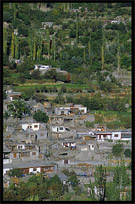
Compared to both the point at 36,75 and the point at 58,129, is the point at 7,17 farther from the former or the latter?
the point at 58,129

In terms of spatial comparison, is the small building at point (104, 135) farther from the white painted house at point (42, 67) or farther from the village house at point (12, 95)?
the white painted house at point (42, 67)

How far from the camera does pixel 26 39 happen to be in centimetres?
2527

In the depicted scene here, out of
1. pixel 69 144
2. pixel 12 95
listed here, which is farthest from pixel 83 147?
pixel 12 95

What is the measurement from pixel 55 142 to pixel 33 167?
2.03m

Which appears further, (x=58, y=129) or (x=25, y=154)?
(x=58, y=129)

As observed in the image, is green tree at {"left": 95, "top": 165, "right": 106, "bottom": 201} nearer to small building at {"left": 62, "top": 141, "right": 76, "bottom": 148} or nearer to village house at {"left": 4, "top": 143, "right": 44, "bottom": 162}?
village house at {"left": 4, "top": 143, "right": 44, "bottom": 162}

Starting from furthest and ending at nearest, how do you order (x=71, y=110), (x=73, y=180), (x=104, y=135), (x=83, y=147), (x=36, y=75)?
(x=36, y=75) < (x=71, y=110) < (x=104, y=135) < (x=83, y=147) < (x=73, y=180)

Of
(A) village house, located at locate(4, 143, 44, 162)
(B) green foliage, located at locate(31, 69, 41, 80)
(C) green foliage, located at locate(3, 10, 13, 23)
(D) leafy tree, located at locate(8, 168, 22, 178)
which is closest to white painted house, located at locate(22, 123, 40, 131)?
(A) village house, located at locate(4, 143, 44, 162)

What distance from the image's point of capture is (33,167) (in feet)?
34.5

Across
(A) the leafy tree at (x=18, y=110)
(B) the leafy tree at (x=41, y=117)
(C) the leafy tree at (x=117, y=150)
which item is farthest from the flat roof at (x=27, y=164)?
(A) the leafy tree at (x=18, y=110)

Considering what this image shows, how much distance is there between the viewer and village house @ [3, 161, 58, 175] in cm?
1046

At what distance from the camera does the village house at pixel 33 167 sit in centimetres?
1046

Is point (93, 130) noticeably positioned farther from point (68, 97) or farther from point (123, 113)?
point (68, 97)

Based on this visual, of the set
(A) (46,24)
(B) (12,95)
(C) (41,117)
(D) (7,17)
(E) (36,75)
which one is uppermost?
(D) (7,17)
